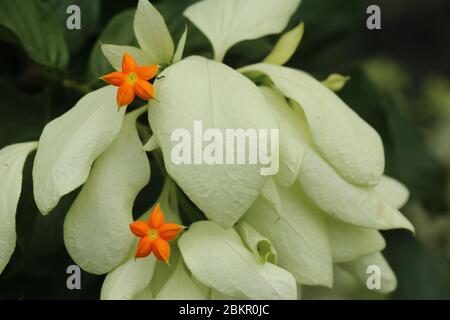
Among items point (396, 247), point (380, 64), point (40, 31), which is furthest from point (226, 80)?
point (380, 64)

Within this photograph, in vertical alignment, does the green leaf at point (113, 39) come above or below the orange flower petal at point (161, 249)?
above

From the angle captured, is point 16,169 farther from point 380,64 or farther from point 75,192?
point 380,64

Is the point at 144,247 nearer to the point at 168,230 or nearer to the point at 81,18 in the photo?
the point at 168,230

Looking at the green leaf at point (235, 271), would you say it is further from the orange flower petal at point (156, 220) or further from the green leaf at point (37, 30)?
the green leaf at point (37, 30)

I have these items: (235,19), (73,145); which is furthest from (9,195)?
(235,19)

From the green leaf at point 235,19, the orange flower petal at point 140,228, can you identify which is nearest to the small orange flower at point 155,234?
the orange flower petal at point 140,228

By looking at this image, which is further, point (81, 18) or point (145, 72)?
point (81, 18)
